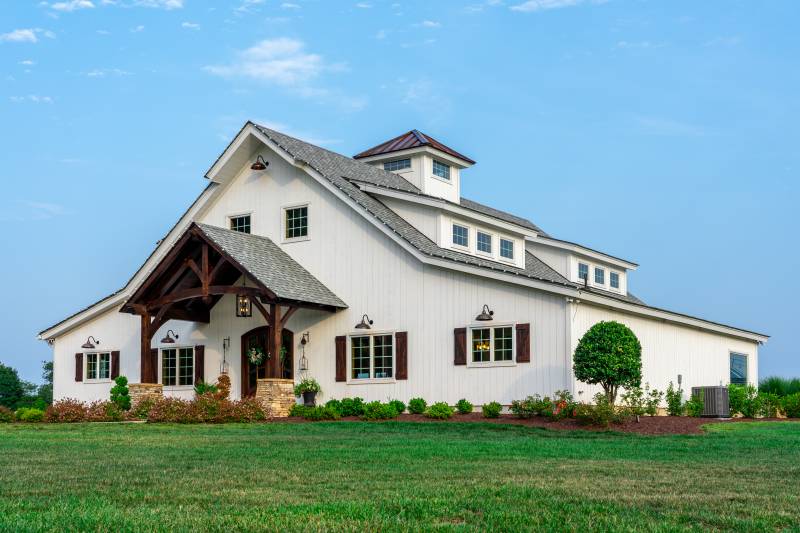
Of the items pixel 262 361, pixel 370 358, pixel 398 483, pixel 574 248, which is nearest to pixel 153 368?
pixel 262 361

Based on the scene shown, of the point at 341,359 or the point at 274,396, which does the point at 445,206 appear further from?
the point at 274,396

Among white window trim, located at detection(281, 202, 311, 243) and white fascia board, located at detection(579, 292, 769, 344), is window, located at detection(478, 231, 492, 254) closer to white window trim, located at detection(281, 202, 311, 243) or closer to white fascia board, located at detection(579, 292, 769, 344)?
white fascia board, located at detection(579, 292, 769, 344)

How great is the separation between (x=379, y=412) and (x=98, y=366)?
1315 cm

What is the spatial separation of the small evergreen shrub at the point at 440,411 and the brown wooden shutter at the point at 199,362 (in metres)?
9.41

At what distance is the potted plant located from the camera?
28.1 meters

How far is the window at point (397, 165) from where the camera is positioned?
34.5m

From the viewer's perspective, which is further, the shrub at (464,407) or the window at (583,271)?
the window at (583,271)

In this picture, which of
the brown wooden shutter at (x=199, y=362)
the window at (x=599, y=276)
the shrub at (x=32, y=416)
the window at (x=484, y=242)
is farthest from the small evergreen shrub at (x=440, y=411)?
the shrub at (x=32, y=416)

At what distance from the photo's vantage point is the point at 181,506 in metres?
8.47

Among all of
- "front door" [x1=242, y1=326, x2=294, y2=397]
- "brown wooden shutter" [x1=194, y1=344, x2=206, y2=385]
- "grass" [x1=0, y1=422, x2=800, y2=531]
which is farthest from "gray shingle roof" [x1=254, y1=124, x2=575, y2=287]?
"grass" [x1=0, y1=422, x2=800, y2=531]

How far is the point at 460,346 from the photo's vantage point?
26.2 metres

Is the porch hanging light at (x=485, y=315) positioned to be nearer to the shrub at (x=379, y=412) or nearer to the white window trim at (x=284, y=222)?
the shrub at (x=379, y=412)

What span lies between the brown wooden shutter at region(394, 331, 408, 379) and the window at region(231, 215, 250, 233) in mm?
7280

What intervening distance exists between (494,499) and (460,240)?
2120cm
